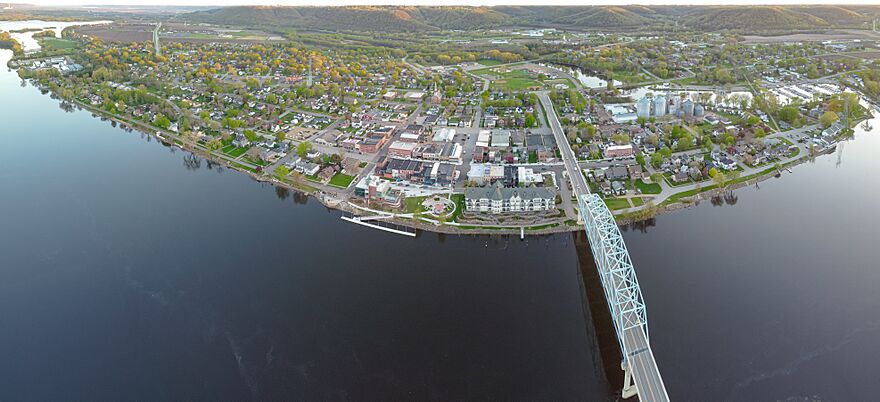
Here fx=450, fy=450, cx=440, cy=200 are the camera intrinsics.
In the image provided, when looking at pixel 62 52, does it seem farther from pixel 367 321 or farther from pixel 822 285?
pixel 822 285

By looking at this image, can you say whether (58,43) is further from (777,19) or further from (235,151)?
(777,19)

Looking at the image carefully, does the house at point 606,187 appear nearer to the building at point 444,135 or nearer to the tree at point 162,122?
the building at point 444,135

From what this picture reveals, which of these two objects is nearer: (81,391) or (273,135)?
(81,391)

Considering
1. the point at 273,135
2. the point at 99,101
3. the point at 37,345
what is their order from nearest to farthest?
the point at 37,345
the point at 273,135
the point at 99,101

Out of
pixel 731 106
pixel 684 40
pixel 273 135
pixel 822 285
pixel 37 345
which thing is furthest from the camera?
pixel 684 40

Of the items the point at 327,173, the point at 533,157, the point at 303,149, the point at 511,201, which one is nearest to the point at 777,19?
the point at 533,157

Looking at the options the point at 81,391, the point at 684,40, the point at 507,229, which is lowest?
the point at 81,391

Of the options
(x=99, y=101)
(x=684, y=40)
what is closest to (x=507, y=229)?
(x=99, y=101)
